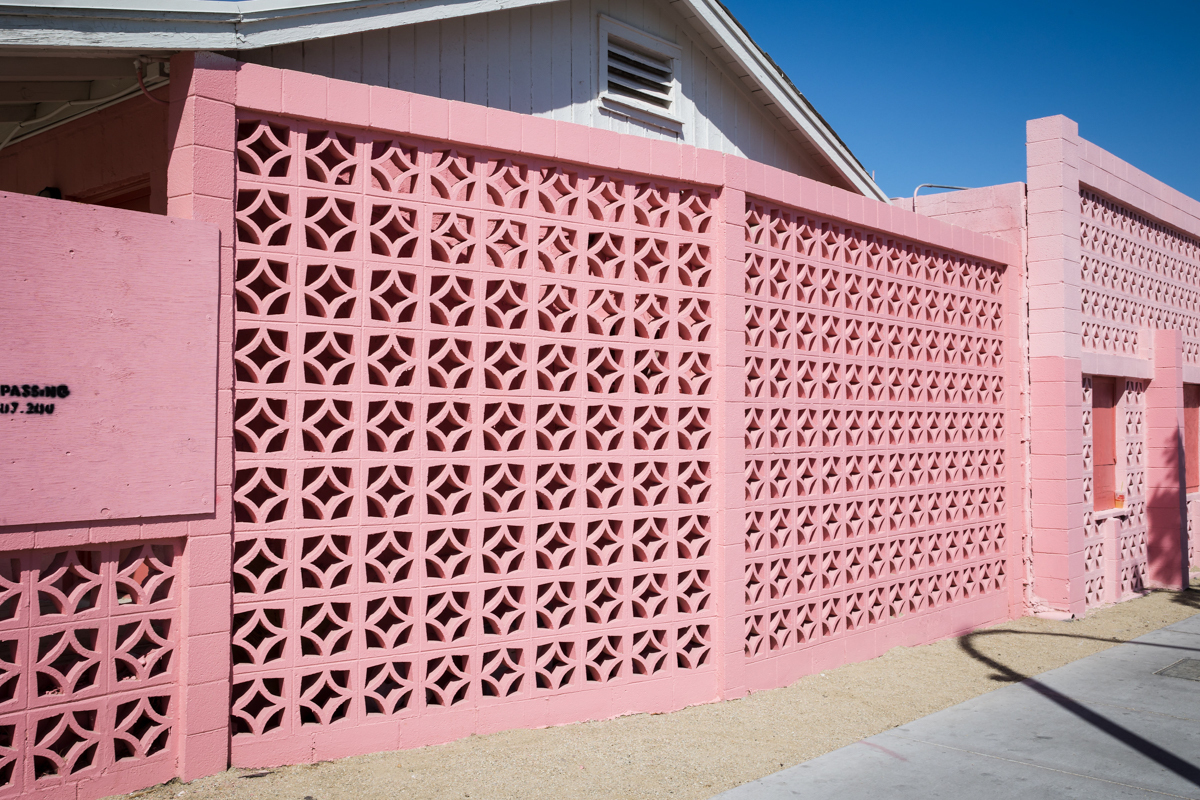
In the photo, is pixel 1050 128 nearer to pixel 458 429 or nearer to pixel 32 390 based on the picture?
pixel 458 429

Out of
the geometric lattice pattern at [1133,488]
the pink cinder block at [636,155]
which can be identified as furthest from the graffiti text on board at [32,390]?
the geometric lattice pattern at [1133,488]

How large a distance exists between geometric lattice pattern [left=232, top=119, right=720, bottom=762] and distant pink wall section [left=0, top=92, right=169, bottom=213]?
3.04ft

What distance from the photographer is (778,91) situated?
8.13 m

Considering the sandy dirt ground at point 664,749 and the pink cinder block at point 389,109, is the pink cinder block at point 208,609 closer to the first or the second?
the sandy dirt ground at point 664,749

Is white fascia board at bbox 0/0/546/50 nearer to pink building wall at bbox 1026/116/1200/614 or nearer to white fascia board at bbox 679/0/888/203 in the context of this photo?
white fascia board at bbox 679/0/888/203

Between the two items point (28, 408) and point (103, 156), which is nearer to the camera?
point (28, 408)

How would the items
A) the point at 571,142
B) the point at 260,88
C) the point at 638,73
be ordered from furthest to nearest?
the point at 638,73, the point at 571,142, the point at 260,88

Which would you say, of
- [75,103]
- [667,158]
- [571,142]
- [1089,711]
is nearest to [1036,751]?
[1089,711]

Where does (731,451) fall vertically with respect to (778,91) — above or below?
below

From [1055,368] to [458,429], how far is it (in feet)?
22.4

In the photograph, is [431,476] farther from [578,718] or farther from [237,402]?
[578,718]

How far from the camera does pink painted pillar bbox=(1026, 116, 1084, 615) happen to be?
30.1 feet

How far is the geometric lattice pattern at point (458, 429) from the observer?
4.62 meters

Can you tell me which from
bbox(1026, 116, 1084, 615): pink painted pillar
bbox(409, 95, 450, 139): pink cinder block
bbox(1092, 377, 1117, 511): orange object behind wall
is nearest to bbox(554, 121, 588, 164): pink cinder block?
bbox(409, 95, 450, 139): pink cinder block
